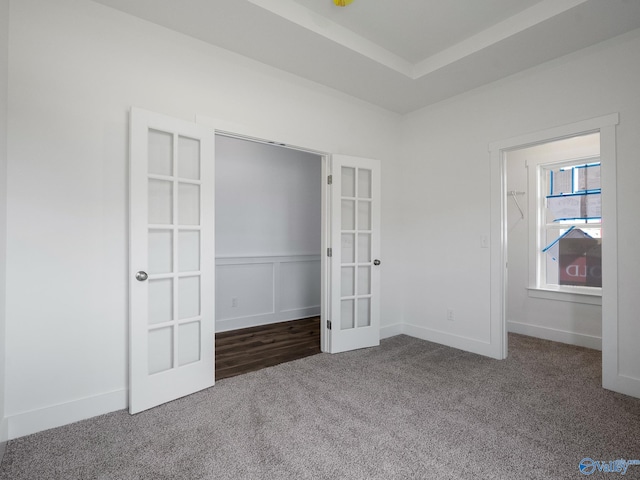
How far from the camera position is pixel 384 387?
263 centimetres

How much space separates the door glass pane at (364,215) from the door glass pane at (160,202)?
1919 mm

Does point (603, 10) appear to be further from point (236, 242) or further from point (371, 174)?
point (236, 242)

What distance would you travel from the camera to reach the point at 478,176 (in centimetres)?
346

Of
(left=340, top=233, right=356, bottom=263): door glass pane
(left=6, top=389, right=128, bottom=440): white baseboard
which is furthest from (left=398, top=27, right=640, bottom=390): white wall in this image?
(left=6, top=389, right=128, bottom=440): white baseboard

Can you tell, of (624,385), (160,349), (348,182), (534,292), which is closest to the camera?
(160,349)

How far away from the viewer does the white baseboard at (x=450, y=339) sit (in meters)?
3.39

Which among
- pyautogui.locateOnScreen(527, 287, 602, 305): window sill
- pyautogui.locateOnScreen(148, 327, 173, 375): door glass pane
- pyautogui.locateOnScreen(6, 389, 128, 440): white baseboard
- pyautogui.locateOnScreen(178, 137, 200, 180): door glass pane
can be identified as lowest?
pyautogui.locateOnScreen(6, 389, 128, 440): white baseboard

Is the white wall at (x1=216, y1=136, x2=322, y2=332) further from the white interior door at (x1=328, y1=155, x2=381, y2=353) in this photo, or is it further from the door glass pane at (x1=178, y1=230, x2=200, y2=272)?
the door glass pane at (x1=178, y1=230, x2=200, y2=272)

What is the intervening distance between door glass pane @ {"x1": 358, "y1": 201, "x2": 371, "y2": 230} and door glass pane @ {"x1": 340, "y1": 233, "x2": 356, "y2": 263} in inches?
6.5

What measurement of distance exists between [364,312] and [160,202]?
229 cm

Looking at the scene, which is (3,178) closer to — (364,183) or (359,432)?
(359,432)

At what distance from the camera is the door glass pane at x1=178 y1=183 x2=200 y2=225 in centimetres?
251

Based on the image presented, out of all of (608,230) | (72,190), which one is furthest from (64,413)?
(608,230)

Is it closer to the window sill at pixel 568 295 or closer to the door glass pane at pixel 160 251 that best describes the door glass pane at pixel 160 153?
the door glass pane at pixel 160 251
